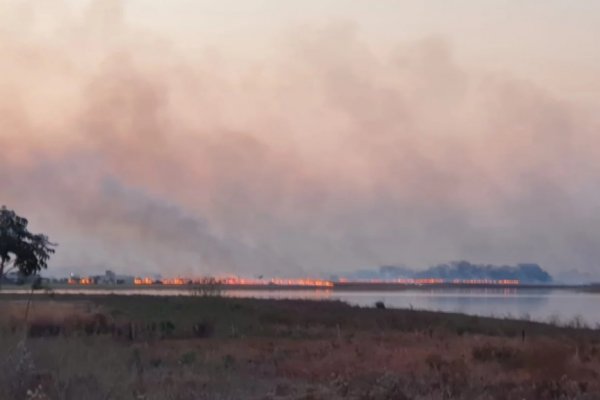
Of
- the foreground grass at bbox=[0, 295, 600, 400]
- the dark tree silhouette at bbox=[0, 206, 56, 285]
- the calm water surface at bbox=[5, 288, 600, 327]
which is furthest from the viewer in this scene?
the calm water surface at bbox=[5, 288, 600, 327]

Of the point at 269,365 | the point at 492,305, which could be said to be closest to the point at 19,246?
the point at 269,365

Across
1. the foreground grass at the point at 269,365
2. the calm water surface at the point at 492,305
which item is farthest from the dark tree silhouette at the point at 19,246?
the calm water surface at the point at 492,305

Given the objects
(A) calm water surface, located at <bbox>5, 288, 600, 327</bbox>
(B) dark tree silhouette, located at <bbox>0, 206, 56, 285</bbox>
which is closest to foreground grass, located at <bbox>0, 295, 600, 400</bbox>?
(B) dark tree silhouette, located at <bbox>0, 206, 56, 285</bbox>

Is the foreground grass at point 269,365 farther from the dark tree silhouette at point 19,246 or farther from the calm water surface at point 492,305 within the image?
the calm water surface at point 492,305

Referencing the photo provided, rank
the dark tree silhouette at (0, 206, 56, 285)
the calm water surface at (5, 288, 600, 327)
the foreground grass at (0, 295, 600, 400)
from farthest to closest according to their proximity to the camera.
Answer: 1. the calm water surface at (5, 288, 600, 327)
2. the dark tree silhouette at (0, 206, 56, 285)
3. the foreground grass at (0, 295, 600, 400)

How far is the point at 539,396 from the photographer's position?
54.0ft

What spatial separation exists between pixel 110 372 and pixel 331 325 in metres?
30.5

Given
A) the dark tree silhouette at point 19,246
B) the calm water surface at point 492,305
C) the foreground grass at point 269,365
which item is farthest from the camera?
the calm water surface at point 492,305

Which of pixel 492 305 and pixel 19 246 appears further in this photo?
pixel 492 305

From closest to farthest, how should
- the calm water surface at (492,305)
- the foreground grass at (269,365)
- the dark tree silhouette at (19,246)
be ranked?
the foreground grass at (269,365), the dark tree silhouette at (19,246), the calm water surface at (492,305)

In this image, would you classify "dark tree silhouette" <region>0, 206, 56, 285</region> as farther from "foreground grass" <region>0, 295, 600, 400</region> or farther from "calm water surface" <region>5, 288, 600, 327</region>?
"calm water surface" <region>5, 288, 600, 327</region>

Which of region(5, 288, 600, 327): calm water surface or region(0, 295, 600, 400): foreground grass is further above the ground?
region(5, 288, 600, 327): calm water surface

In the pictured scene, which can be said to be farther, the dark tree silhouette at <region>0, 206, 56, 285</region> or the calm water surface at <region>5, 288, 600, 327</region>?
the calm water surface at <region>5, 288, 600, 327</region>

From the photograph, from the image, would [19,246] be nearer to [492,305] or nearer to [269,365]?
[269,365]
